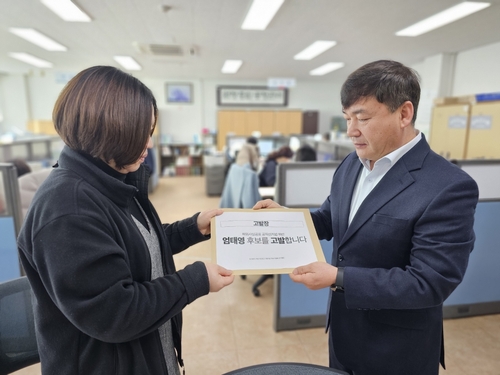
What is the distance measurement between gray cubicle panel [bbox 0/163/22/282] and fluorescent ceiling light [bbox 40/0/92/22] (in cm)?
230

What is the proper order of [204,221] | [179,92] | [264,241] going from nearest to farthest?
[264,241] → [204,221] → [179,92]

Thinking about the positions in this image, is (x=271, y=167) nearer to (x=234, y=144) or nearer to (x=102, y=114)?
(x=234, y=144)

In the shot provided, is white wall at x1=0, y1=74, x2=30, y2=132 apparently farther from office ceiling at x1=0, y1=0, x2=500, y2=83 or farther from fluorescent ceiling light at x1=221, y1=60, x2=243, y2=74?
fluorescent ceiling light at x1=221, y1=60, x2=243, y2=74

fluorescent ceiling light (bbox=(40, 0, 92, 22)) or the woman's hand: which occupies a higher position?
fluorescent ceiling light (bbox=(40, 0, 92, 22))

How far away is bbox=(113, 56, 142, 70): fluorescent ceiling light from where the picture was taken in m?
6.38

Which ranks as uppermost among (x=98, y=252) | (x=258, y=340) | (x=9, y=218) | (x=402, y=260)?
(x=98, y=252)

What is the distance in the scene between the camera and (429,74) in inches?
254

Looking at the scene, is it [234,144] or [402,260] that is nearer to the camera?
[402,260]

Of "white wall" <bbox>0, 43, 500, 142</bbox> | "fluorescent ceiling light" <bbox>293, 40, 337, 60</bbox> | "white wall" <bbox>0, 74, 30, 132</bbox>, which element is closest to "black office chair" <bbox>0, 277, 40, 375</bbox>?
"fluorescent ceiling light" <bbox>293, 40, 337, 60</bbox>

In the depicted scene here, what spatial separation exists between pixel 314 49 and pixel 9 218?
512 centimetres

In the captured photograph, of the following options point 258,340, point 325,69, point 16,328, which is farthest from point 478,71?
point 16,328

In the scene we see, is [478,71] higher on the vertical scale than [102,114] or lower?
Answer: higher

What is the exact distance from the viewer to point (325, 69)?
768 centimetres

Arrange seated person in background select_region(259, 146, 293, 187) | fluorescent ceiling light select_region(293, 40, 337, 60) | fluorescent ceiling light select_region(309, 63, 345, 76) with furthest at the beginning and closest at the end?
1. fluorescent ceiling light select_region(309, 63, 345, 76)
2. fluorescent ceiling light select_region(293, 40, 337, 60)
3. seated person in background select_region(259, 146, 293, 187)
